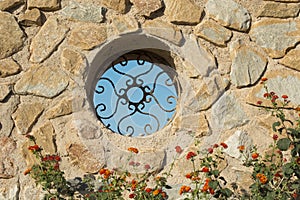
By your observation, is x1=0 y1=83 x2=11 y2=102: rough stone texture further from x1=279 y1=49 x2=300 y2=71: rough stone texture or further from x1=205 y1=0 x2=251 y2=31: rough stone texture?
x1=279 y1=49 x2=300 y2=71: rough stone texture

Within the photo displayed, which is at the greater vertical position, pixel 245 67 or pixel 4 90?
→ pixel 245 67

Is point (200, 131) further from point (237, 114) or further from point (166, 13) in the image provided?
point (166, 13)

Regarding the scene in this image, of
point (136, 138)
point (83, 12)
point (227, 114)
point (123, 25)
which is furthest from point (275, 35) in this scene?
point (83, 12)

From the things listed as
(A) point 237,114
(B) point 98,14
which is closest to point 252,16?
(A) point 237,114

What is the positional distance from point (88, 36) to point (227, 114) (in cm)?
92

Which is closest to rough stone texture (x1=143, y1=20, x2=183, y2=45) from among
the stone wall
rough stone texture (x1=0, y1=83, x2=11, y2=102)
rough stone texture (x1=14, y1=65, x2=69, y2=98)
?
the stone wall

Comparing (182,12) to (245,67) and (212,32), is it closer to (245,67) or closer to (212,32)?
(212,32)

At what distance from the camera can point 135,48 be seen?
3641 millimetres

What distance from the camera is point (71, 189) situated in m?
3.20

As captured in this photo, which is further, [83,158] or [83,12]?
[83,12]

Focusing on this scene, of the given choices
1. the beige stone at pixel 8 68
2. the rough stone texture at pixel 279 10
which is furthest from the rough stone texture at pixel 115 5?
the rough stone texture at pixel 279 10

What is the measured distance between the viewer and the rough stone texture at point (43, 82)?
3271mm

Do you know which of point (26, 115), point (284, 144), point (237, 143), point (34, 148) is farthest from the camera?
point (237, 143)

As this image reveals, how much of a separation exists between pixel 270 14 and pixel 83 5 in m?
1.13
